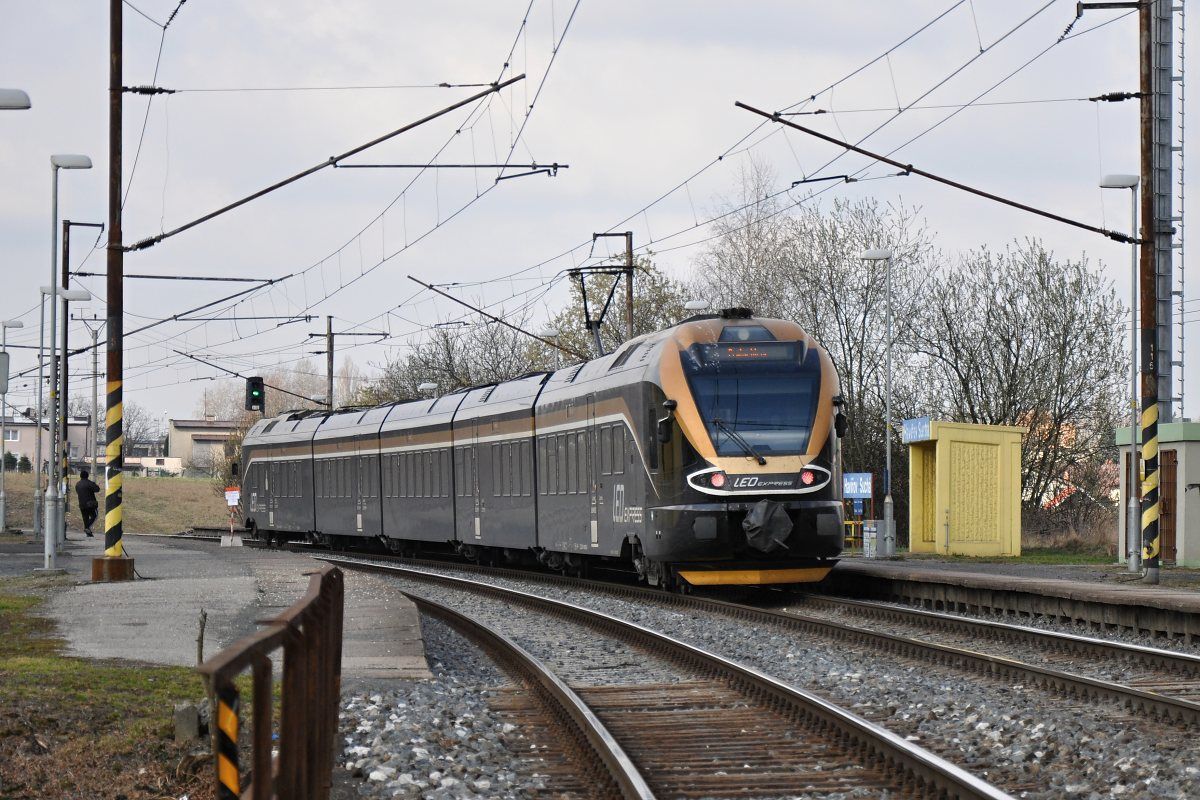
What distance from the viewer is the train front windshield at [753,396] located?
19.3 m

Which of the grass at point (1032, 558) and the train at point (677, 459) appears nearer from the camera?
the train at point (677, 459)

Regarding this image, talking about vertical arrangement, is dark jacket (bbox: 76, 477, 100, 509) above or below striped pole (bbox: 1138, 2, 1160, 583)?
below

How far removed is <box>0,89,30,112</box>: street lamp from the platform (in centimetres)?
1278

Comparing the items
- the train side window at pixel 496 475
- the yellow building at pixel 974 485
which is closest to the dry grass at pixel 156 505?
the train side window at pixel 496 475

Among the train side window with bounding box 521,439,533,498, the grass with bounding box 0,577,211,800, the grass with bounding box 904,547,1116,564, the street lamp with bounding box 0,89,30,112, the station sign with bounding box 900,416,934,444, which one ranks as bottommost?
the grass with bounding box 904,547,1116,564

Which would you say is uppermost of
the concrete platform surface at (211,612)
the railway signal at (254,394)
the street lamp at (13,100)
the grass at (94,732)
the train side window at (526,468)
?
the street lamp at (13,100)

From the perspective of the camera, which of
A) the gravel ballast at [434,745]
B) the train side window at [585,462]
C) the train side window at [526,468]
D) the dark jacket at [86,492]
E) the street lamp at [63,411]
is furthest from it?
the dark jacket at [86,492]

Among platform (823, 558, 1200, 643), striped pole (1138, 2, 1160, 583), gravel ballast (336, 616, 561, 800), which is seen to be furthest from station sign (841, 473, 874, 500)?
gravel ballast (336, 616, 561, 800)

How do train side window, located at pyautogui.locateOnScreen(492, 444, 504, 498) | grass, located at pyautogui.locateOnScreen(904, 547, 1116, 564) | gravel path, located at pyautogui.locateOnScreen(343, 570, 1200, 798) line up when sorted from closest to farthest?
gravel path, located at pyautogui.locateOnScreen(343, 570, 1200, 798), train side window, located at pyautogui.locateOnScreen(492, 444, 504, 498), grass, located at pyautogui.locateOnScreen(904, 547, 1116, 564)

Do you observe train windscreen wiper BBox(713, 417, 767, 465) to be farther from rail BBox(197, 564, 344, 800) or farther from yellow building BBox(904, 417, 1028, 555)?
yellow building BBox(904, 417, 1028, 555)

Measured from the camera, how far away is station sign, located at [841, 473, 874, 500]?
38125mm

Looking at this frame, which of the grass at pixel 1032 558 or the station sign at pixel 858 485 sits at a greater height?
the station sign at pixel 858 485

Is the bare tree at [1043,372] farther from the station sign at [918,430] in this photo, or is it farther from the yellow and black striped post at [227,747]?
the yellow and black striped post at [227,747]

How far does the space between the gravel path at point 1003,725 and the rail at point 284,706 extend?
356 centimetres
